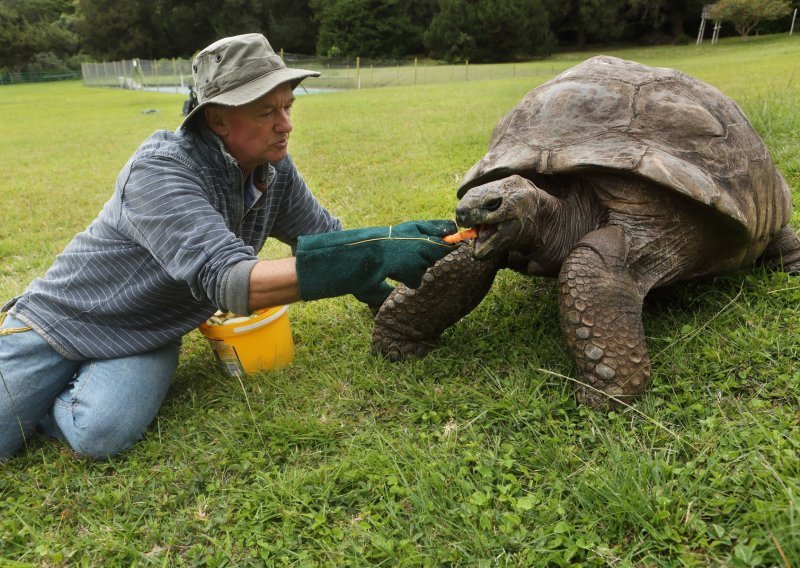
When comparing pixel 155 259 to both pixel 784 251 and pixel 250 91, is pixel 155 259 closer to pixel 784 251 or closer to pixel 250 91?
pixel 250 91

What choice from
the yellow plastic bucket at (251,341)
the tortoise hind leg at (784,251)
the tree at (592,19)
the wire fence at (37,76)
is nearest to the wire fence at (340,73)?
the tree at (592,19)

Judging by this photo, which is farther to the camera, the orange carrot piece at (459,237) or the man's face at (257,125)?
the man's face at (257,125)

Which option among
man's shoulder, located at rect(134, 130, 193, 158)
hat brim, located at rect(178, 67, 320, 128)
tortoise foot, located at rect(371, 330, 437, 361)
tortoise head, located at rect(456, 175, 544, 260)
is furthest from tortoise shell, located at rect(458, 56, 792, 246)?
man's shoulder, located at rect(134, 130, 193, 158)

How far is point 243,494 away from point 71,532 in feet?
1.79

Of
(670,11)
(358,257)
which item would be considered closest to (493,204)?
(358,257)

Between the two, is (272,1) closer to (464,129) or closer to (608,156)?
(464,129)

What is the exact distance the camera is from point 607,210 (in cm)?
236

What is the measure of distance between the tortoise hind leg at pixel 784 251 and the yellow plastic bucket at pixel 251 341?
2.29m

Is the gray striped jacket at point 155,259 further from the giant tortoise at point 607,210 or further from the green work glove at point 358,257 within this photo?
the giant tortoise at point 607,210

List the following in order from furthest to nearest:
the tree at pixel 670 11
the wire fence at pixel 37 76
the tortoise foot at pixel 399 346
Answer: the wire fence at pixel 37 76 < the tree at pixel 670 11 < the tortoise foot at pixel 399 346

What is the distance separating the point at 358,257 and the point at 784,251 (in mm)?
2073

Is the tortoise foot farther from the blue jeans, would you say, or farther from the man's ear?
the man's ear

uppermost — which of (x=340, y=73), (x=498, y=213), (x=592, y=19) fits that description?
(x=592, y=19)

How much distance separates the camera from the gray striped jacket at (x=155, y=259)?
214cm
